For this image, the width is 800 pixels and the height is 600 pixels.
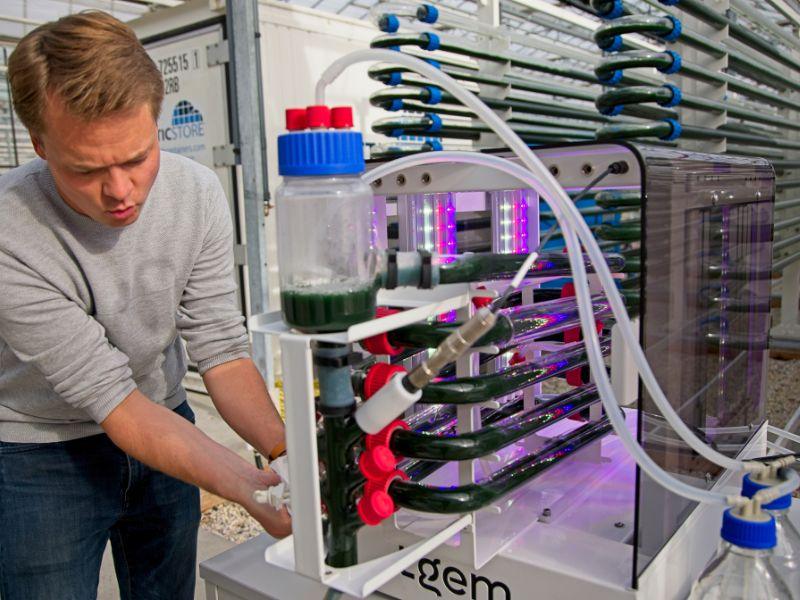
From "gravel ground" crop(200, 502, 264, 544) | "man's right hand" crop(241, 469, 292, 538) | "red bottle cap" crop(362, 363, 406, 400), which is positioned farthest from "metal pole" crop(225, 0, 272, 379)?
"red bottle cap" crop(362, 363, 406, 400)

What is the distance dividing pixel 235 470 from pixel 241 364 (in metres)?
0.32

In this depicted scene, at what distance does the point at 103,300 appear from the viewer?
1073mm

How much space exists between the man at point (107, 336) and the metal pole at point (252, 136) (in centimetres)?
194

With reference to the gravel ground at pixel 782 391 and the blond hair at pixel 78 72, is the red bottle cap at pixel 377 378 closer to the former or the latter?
the blond hair at pixel 78 72

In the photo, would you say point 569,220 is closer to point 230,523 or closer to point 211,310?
point 211,310

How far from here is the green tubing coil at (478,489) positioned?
0.67 m

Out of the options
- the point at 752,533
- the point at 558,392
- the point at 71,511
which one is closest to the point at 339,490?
the point at 752,533

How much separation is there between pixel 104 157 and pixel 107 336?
1.17 feet

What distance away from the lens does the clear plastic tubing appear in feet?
1.99

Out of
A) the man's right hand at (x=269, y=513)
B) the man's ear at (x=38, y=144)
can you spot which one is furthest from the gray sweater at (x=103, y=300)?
the man's right hand at (x=269, y=513)

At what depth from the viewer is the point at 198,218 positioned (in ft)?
3.91

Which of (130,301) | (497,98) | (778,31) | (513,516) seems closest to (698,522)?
(513,516)

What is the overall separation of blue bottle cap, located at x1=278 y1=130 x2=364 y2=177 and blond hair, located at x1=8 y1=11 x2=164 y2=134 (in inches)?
15.8

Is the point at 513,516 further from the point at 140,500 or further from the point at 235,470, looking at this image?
the point at 140,500
